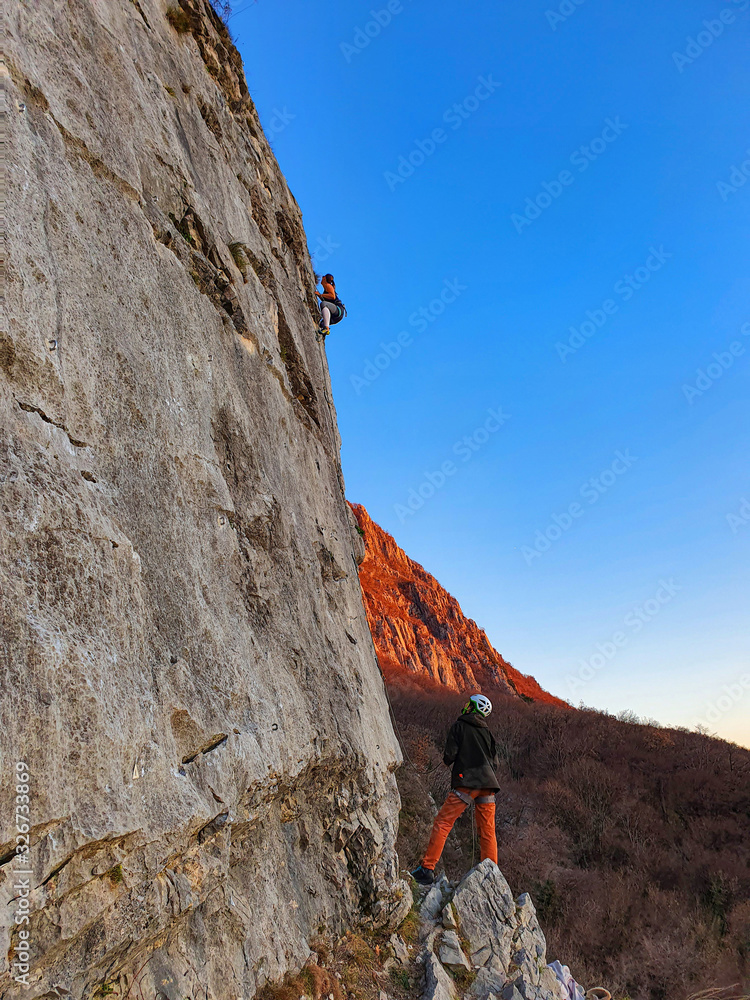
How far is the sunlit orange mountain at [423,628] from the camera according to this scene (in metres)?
→ 35.8

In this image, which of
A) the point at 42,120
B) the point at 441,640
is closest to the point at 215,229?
the point at 42,120

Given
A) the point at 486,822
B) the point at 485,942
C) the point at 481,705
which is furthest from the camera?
the point at 481,705

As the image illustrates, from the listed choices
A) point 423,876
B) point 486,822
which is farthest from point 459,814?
point 423,876

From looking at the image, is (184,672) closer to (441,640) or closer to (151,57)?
(151,57)

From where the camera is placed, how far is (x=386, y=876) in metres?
5.66

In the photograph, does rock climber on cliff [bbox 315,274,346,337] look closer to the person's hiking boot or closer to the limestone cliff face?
the limestone cliff face

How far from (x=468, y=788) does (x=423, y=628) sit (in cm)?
3359

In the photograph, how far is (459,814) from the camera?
21.7ft

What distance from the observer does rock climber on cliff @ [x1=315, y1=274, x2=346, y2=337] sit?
10211mm

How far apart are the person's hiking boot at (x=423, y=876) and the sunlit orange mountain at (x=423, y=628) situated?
24.2 metres

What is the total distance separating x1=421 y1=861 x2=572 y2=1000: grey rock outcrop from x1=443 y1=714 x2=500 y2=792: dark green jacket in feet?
2.94

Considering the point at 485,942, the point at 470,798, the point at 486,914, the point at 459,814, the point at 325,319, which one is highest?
the point at 325,319

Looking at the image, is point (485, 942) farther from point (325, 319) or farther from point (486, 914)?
point (325, 319)

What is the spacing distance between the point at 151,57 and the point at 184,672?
621 cm
